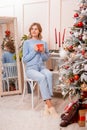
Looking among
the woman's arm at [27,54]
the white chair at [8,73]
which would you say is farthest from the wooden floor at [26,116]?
the woman's arm at [27,54]

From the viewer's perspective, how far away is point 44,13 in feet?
15.1

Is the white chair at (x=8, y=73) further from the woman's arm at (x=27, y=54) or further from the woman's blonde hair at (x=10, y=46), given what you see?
the woman's arm at (x=27, y=54)

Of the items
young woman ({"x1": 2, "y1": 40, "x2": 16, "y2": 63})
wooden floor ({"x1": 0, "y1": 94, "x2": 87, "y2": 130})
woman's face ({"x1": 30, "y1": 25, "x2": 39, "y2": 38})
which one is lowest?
wooden floor ({"x1": 0, "y1": 94, "x2": 87, "y2": 130})

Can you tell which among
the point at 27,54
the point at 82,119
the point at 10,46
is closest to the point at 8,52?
the point at 10,46

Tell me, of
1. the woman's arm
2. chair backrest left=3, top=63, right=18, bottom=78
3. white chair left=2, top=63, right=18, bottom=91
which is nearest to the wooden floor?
white chair left=2, top=63, right=18, bottom=91

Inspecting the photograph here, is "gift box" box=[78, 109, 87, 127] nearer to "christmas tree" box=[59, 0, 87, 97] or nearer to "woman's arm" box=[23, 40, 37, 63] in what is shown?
"christmas tree" box=[59, 0, 87, 97]

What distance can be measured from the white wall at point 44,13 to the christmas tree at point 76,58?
4.73 ft

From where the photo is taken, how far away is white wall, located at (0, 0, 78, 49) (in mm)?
4369

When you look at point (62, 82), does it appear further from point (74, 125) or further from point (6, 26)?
point (6, 26)

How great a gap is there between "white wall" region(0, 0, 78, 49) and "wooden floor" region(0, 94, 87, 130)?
1299 millimetres

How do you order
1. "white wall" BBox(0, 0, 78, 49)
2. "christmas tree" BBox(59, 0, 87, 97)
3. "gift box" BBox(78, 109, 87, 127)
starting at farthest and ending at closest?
"white wall" BBox(0, 0, 78, 49) < "gift box" BBox(78, 109, 87, 127) < "christmas tree" BBox(59, 0, 87, 97)

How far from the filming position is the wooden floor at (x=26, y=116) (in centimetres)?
299

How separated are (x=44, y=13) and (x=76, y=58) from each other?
2026 mm

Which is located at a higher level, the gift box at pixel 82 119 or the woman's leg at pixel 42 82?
the woman's leg at pixel 42 82
